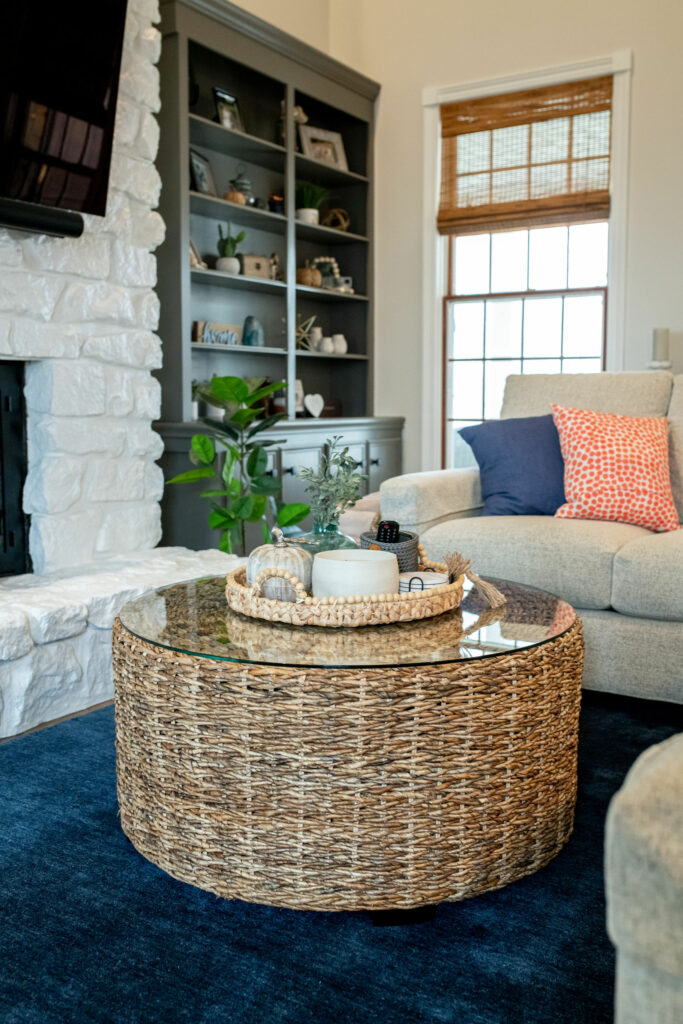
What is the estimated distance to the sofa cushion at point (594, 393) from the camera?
3.14m

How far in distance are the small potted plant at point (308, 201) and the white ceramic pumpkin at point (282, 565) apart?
11.0 ft

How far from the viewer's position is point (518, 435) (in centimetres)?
306

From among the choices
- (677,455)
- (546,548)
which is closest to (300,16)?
(677,455)

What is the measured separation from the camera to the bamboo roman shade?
4.59 meters

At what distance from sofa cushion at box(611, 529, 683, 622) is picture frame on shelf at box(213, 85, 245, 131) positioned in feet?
9.25

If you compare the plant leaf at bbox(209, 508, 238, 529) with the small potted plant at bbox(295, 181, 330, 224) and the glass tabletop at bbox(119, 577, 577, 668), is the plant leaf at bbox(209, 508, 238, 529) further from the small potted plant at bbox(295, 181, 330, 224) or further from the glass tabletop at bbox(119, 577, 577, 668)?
the small potted plant at bbox(295, 181, 330, 224)

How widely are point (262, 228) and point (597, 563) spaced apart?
2978 millimetres

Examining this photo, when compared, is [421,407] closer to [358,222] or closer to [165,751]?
[358,222]

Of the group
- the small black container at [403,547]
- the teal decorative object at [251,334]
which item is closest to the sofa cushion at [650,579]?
the small black container at [403,547]

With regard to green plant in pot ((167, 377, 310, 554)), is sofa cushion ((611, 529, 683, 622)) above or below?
below

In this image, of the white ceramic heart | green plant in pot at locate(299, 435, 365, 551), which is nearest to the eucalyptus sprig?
green plant in pot at locate(299, 435, 365, 551)

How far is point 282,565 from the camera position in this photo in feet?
5.50

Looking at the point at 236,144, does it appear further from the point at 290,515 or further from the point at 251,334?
the point at 290,515

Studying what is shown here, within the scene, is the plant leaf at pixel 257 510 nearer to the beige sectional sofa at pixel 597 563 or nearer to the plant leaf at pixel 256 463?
the plant leaf at pixel 256 463
